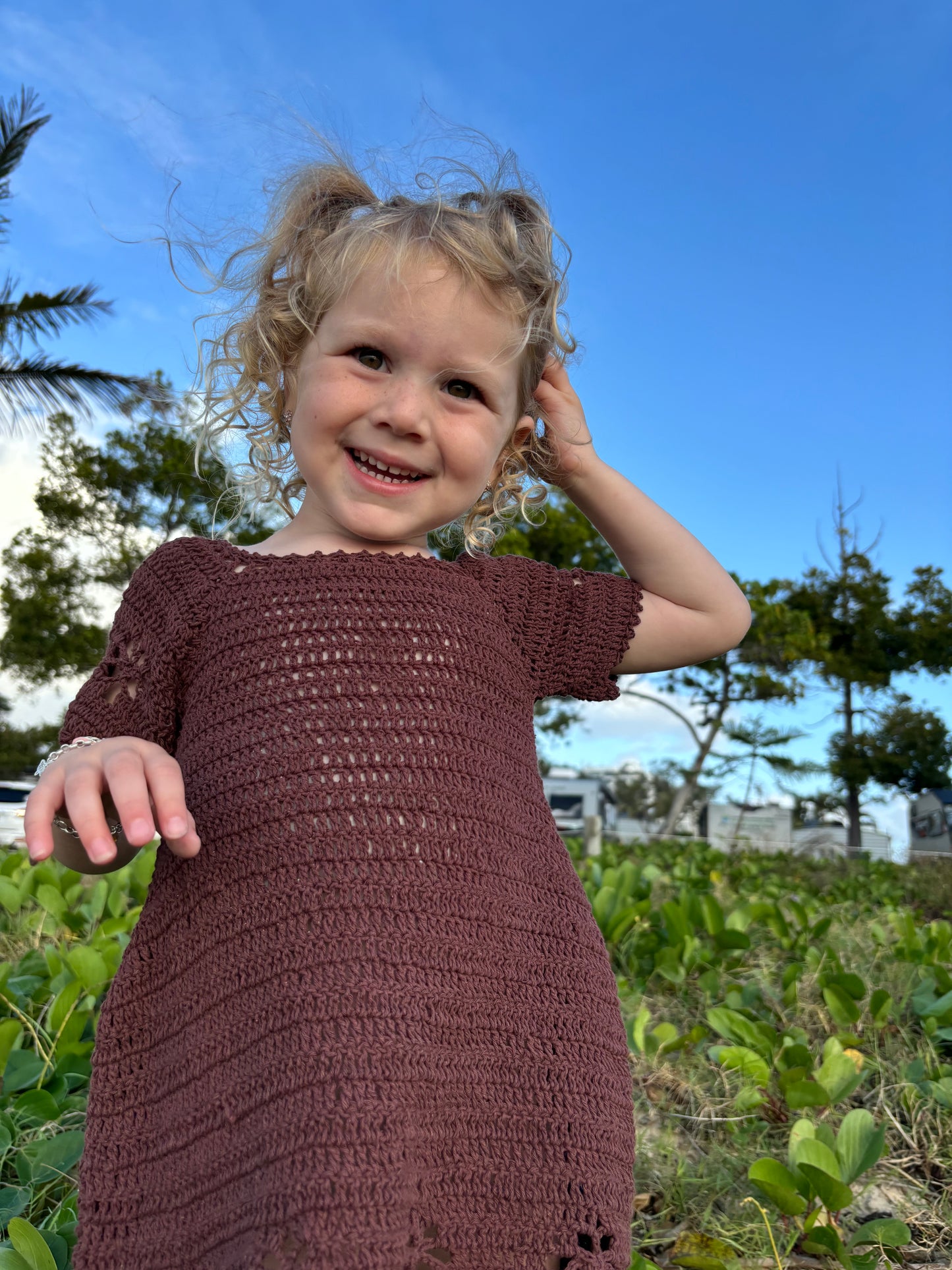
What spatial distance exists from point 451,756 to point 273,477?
2.45 ft

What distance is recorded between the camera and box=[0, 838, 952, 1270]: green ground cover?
185cm

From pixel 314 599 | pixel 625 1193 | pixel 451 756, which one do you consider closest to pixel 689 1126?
pixel 625 1193

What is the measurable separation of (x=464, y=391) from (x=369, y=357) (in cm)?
15

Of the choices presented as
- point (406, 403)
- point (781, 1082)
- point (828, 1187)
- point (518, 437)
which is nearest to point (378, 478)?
point (406, 403)

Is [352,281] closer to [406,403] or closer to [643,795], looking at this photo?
[406,403]

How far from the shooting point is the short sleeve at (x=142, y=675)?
1.52 meters

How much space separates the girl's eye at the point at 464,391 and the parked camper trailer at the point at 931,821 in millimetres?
19188

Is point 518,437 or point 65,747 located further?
point 518,437

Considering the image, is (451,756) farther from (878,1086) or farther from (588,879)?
(588,879)

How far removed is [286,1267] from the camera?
109 centimetres

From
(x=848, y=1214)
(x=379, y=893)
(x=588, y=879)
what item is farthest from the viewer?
(x=588, y=879)

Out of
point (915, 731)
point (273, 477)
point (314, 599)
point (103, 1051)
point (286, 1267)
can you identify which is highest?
point (915, 731)

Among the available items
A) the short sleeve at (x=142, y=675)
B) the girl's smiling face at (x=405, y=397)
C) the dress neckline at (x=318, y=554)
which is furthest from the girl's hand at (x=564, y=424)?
the short sleeve at (x=142, y=675)

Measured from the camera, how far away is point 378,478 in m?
1.52
